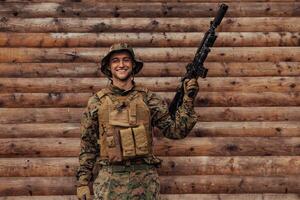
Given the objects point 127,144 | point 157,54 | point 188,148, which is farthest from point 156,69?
point 127,144

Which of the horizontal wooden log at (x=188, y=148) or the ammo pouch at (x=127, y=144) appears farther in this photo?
the horizontal wooden log at (x=188, y=148)

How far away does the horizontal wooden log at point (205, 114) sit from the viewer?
5.70 metres

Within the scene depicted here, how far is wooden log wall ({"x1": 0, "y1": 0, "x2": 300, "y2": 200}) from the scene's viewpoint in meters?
5.20

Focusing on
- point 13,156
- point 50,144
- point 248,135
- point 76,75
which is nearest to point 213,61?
point 248,135

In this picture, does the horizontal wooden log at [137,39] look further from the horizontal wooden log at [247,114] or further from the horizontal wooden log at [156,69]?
the horizontal wooden log at [247,114]

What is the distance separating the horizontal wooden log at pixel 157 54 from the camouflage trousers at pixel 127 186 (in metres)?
2.66

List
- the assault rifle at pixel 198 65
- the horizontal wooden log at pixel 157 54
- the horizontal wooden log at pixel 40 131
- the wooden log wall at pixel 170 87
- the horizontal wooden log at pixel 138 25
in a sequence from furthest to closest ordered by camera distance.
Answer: the horizontal wooden log at pixel 138 25
the horizontal wooden log at pixel 157 54
the horizontal wooden log at pixel 40 131
the wooden log wall at pixel 170 87
the assault rifle at pixel 198 65

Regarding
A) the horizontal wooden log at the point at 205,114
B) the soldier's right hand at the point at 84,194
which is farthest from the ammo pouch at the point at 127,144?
the horizontal wooden log at the point at 205,114

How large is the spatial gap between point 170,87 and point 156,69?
376mm

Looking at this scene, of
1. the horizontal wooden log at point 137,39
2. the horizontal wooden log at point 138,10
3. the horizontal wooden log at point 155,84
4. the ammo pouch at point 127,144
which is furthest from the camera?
the horizontal wooden log at point 138,10

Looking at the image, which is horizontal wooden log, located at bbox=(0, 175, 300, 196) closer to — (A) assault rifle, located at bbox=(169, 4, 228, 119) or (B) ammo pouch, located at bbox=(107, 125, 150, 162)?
(A) assault rifle, located at bbox=(169, 4, 228, 119)

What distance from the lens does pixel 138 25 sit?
6727mm

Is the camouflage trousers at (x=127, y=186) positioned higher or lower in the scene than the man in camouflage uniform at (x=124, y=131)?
lower

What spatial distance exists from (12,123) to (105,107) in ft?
6.97
